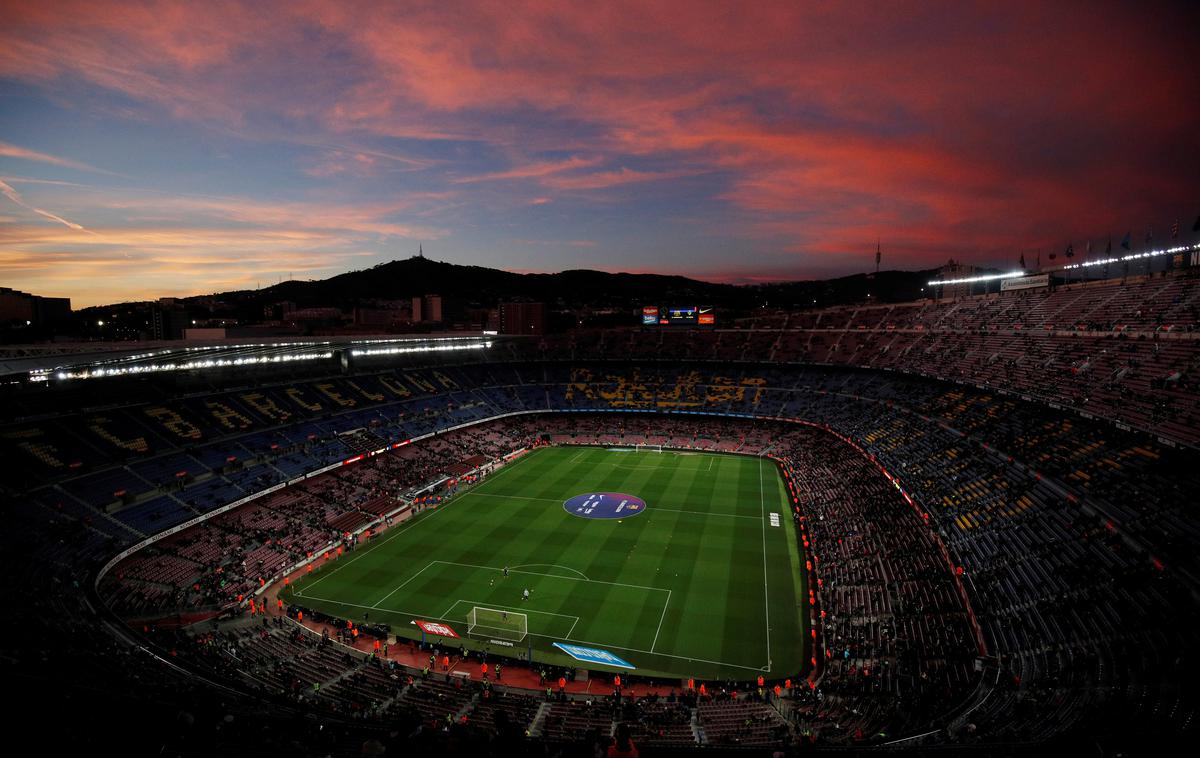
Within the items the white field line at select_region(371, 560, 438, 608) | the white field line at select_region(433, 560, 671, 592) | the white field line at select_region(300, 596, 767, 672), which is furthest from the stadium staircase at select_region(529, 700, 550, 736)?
the white field line at select_region(371, 560, 438, 608)

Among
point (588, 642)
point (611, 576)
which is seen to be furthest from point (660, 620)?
point (611, 576)

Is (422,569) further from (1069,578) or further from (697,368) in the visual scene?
(697,368)

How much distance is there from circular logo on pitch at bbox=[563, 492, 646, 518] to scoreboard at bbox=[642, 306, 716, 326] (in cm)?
4119

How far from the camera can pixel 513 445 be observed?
61.5 metres

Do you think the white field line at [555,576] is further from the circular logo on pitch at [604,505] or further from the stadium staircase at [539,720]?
the stadium staircase at [539,720]

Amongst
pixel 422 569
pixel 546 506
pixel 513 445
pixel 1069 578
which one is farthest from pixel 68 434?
pixel 1069 578

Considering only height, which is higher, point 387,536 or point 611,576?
point 387,536

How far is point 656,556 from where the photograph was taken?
35.7 m

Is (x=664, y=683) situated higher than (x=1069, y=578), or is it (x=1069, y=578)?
(x=1069, y=578)

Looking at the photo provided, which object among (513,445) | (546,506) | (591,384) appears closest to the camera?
(546,506)

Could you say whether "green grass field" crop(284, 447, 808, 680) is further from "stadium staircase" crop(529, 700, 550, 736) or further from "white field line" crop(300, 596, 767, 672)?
"stadium staircase" crop(529, 700, 550, 736)

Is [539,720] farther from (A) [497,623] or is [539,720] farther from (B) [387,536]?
(B) [387,536]

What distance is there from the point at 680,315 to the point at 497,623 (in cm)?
6189

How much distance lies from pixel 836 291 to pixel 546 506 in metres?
171
